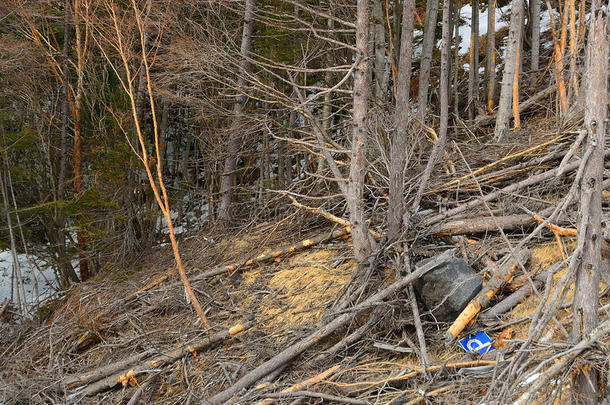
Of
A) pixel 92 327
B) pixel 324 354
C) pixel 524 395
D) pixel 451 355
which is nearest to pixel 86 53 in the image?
pixel 92 327

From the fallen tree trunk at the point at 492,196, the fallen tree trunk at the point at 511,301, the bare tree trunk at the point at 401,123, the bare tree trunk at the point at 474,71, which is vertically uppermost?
the bare tree trunk at the point at 474,71

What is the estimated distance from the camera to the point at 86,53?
419 inches

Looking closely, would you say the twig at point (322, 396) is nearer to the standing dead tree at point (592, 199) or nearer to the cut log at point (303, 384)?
the cut log at point (303, 384)

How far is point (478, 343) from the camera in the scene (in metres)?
4.18

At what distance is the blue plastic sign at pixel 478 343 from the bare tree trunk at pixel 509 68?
13.7ft

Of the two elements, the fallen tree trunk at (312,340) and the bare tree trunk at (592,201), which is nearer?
the bare tree trunk at (592,201)

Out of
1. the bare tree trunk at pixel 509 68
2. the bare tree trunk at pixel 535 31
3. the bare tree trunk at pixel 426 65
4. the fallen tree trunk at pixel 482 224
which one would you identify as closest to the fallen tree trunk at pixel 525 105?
the bare tree trunk at pixel 535 31

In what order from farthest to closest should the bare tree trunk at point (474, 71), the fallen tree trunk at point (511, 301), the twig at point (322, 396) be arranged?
the bare tree trunk at point (474, 71) → the fallen tree trunk at point (511, 301) → the twig at point (322, 396)

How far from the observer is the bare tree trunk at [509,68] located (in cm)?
744

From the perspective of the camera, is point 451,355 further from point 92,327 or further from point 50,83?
point 50,83

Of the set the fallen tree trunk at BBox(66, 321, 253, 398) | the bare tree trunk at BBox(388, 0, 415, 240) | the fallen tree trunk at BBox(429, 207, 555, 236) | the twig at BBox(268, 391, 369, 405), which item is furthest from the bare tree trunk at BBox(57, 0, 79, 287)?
the fallen tree trunk at BBox(429, 207, 555, 236)

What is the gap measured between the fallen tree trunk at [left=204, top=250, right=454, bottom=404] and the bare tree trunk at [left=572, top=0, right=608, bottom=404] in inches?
90.8

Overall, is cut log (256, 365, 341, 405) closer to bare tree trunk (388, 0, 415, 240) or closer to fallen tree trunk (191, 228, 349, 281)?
bare tree trunk (388, 0, 415, 240)

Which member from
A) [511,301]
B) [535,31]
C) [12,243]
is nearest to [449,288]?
[511,301]
